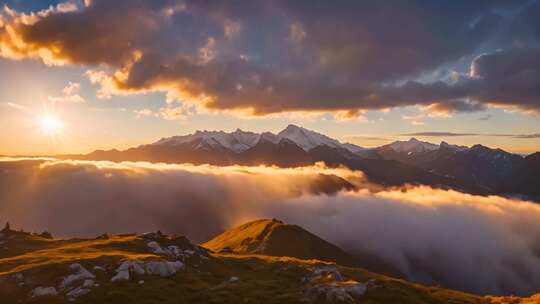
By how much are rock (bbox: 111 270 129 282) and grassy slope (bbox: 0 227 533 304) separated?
2.08 metres

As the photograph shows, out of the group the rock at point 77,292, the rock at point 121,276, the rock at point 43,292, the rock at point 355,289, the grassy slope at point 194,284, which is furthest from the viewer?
the rock at point 355,289

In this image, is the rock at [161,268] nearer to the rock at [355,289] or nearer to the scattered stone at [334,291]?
the scattered stone at [334,291]

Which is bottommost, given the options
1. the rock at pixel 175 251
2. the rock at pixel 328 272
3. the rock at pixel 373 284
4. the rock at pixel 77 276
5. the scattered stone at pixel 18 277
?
the rock at pixel 328 272

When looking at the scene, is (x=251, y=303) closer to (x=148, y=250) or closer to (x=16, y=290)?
(x=16, y=290)

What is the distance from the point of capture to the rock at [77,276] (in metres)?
120

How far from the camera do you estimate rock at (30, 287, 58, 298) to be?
112m

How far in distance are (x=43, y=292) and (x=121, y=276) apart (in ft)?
67.9

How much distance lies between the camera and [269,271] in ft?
558

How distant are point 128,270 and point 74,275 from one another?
14.7 meters

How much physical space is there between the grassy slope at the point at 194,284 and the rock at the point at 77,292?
Answer: 5.58 feet

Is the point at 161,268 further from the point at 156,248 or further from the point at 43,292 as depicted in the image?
the point at 156,248

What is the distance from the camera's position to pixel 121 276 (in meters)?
128

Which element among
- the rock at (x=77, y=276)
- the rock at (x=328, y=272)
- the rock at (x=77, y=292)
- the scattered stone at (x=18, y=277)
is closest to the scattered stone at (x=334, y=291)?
the rock at (x=328, y=272)

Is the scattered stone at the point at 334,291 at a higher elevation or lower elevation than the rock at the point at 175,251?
higher
